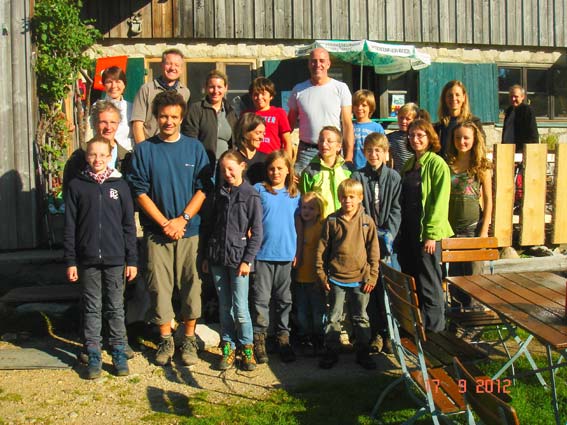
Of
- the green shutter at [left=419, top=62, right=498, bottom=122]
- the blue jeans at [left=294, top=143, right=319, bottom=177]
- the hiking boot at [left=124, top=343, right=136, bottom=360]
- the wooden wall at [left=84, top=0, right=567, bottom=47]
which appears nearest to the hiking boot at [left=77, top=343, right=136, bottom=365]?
the hiking boot at [left=124, top=343, right=136, bottom=360]

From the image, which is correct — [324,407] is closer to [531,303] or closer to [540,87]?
[531,303]

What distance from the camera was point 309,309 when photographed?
207 inches

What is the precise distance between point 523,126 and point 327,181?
4946 mm

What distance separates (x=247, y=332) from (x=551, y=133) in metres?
9.58

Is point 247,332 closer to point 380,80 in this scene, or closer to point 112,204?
point 112,204

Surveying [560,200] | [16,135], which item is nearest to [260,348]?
[16,135]

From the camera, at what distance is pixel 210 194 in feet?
16.9

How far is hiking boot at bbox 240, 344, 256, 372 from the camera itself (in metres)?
4.82

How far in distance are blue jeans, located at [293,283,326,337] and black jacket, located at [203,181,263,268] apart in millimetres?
566

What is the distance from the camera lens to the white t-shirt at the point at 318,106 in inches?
233

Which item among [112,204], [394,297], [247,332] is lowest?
[247,332]

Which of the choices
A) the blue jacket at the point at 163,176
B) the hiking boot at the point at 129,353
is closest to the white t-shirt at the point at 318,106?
the blue jacket at the point at 163,176

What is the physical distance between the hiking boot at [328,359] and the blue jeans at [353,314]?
55 millimetres

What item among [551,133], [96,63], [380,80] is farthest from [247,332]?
[551,133]
